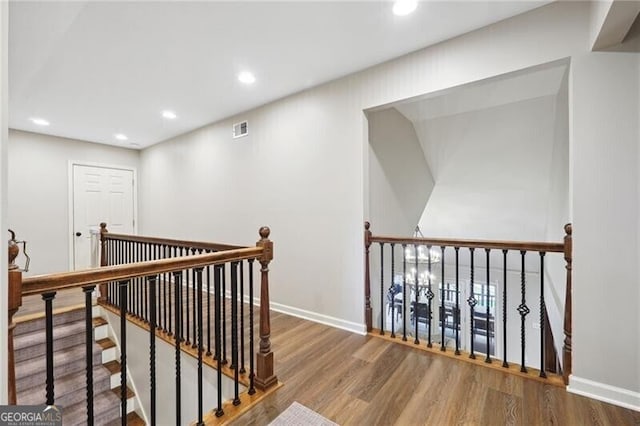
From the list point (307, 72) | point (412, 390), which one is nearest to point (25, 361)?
point (412, 390)

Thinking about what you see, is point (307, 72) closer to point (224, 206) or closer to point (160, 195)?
point (224, 206)

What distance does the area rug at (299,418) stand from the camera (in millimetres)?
1652

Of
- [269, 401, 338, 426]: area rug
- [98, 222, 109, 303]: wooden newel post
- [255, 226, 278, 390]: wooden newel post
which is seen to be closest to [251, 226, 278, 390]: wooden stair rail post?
[255, 226, 278, 390]: wooden newel post

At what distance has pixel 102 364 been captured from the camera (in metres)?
3.25

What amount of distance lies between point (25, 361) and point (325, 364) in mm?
3070

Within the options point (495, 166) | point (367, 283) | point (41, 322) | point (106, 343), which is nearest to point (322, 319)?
point (367, 283)

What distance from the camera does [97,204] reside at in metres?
5.43

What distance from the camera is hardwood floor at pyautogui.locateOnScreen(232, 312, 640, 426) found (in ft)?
5.51

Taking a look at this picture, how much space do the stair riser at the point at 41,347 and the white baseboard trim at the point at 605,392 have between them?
180 inches

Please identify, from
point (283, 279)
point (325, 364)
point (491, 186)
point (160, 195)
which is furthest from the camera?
point (160, 195)

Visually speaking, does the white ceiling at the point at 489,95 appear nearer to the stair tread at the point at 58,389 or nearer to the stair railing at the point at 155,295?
the stair railing at the point at 155,295

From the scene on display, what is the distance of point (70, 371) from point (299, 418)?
112 inches

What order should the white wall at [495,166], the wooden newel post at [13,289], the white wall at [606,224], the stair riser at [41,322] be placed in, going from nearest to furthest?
the wooden newel post at [13,289]
the white wall at [606,224]
the stair riser at [41,322]
the white wall at [495,166]

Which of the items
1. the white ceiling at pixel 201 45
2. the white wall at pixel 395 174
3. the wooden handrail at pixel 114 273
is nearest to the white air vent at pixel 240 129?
the white ceiling at pixel 201 45
